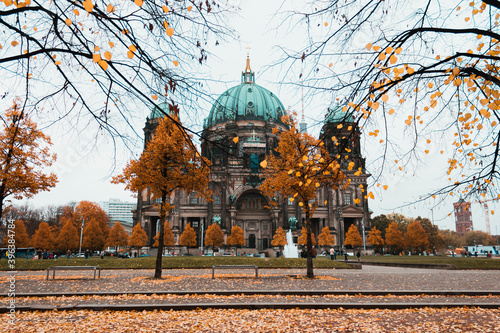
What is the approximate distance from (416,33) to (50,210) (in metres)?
108

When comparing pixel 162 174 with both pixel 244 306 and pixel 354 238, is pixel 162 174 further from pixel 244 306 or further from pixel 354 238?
pixel 354 238

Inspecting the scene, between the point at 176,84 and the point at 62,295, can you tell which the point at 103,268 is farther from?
the point at 176,84

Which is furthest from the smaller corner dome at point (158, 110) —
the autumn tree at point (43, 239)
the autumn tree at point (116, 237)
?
the autumn tree at point (116, 237)

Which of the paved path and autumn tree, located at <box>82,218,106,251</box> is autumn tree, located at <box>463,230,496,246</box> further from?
the paved path

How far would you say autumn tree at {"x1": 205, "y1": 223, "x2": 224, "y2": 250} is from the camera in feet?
193

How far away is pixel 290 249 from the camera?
196 ft

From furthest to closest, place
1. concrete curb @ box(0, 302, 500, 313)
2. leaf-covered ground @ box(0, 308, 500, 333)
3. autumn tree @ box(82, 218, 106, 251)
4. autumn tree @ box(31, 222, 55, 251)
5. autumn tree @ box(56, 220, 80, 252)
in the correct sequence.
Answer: autumn tree @ box(82, 218, 106, 251) → autumn tree @ box(56, 220, 80, 252) → autumn tree @ box(31, 222, 55, 251) → concrete curb @ box(0, 302, 500, 313) → leaf-covered ground @ box(0, 308, 500, 333)

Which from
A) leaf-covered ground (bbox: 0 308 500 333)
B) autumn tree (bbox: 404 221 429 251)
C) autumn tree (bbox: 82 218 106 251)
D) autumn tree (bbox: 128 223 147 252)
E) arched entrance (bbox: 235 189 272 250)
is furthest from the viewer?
arched entrance (bbox: 235 189 272 250)

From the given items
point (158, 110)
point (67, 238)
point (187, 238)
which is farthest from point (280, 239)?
point (158, 110)

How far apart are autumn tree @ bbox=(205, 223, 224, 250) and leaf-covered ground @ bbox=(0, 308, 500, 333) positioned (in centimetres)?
5101

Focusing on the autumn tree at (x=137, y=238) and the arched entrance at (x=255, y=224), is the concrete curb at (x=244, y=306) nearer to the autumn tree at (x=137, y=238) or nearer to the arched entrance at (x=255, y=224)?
the autumn tree at (x=137, y=238)

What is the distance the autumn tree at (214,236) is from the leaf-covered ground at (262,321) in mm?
51006

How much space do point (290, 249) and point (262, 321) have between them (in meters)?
53.9

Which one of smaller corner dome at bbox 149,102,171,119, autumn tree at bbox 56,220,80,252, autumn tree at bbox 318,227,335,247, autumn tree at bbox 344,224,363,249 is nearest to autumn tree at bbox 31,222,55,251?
autumn tree at bbox 56,220,80,252
